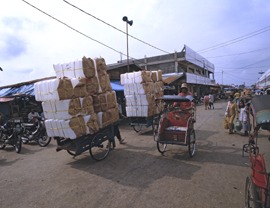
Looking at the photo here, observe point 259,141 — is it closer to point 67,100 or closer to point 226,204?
point 226,204

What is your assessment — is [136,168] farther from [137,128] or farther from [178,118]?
[137,128]

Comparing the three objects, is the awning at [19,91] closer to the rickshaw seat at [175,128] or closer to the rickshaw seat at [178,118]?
the rickshaw seat at [178,118]

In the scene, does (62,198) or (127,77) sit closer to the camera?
(62,198)

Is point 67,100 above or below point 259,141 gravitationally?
above

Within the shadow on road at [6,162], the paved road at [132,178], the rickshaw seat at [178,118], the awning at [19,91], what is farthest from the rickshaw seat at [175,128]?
the awning at [19,91]

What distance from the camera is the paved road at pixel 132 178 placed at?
14.3ft

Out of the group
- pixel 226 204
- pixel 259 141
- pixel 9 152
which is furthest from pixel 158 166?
pixel 9 152

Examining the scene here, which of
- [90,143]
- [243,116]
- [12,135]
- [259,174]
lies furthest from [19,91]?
[259,174]

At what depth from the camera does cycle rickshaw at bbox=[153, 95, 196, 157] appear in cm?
671

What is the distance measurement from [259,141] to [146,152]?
4.35 m

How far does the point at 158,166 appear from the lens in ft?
20.1

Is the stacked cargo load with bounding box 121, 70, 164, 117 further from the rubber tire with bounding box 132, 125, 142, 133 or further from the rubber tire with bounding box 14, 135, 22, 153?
the rubber tire with bounding box 14, 135, 22, 153

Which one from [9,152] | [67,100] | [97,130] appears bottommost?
[9,152]

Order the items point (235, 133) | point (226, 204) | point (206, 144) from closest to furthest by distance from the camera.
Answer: point (226, 204)
point (206, 144)
point (235, 133)
